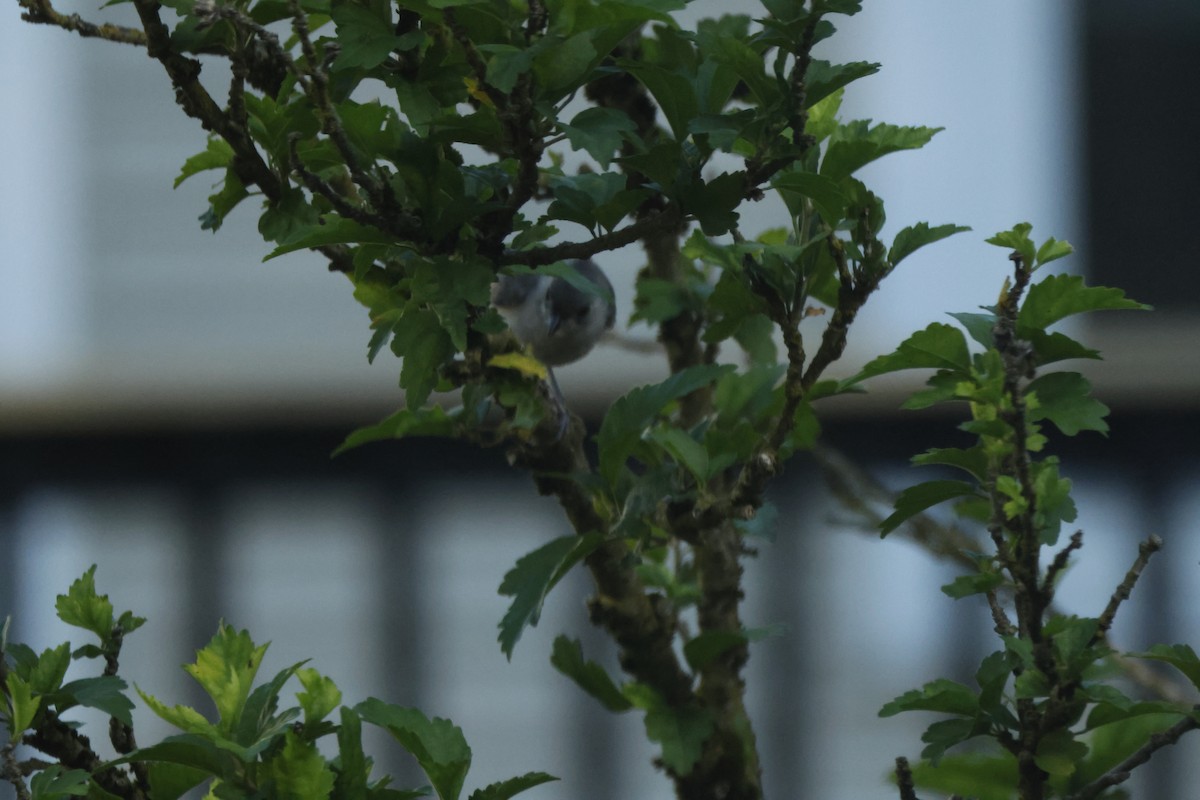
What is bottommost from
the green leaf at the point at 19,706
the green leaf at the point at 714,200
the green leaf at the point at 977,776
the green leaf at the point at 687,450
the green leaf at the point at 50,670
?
the green leaf at the point at 977,776

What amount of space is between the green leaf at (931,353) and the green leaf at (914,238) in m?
0.03

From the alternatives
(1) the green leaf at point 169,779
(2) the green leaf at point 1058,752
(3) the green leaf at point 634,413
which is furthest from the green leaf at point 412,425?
(2) the green leaf at point 1058,752

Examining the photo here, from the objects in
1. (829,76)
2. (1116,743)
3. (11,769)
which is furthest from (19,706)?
(1116,743)

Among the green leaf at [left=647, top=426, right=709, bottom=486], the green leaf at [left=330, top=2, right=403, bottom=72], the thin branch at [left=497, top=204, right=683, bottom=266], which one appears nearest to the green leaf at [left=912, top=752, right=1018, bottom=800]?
the green leaf at [left=647, top=426, right=709, bottom=486]

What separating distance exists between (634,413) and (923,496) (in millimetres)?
138

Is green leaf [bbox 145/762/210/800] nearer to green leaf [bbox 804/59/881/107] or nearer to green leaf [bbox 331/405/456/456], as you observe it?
green leaf [bbox 331/405/456/456]

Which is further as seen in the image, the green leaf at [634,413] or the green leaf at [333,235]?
the green leaf at [634,413]

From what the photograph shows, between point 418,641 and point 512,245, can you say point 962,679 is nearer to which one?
point 418,641

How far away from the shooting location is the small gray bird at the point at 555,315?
2.82 feet

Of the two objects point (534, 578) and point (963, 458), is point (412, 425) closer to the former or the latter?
point (534, 578)

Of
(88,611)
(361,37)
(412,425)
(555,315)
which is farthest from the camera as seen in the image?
(555,315)

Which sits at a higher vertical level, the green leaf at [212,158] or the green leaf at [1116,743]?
the green leaf at [212,158]

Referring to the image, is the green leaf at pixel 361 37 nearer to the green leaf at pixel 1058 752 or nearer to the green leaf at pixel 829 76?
the green leaf at pixel 829 76

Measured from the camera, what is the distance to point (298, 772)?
0.43 meters
